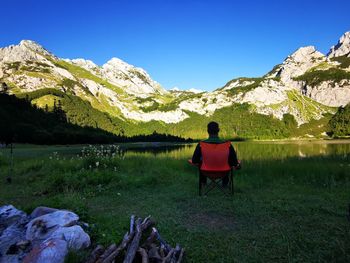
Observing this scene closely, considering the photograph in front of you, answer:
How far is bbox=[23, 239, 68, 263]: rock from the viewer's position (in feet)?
11.8

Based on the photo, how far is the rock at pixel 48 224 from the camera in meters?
4.73

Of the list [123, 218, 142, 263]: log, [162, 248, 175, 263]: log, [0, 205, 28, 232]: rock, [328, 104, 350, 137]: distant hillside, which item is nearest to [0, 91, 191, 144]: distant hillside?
[0, 205, 28, 232]: rock

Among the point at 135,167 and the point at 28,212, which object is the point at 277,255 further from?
the point at 135,167

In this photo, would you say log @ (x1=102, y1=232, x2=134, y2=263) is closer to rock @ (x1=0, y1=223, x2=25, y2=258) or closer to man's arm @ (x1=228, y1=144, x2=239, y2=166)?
rock @ (x1=0, y1=223, x2=25, y2=258)

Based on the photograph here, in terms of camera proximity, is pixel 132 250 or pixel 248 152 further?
pixel 248 152

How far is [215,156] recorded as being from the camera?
354 inches

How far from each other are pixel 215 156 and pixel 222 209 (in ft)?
7.47

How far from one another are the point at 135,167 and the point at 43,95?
597ft

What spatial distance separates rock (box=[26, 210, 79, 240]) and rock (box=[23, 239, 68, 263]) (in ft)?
2.73

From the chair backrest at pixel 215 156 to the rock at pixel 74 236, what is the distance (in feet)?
16.8

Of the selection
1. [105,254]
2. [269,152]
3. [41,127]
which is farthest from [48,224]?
[41,127]

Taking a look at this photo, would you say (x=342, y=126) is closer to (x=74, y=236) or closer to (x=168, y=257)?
(x=168, y=257)

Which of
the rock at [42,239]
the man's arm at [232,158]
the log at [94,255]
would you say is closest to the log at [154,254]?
the log at [94,255]

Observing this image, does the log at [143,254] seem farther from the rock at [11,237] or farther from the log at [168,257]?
the rock at [11,237]
